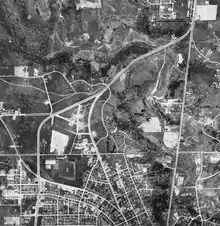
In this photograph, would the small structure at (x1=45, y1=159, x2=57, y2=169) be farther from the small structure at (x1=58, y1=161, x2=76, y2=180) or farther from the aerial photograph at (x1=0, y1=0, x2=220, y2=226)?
the small structure at (x1=58, y1=161, x2=76, y2=180)

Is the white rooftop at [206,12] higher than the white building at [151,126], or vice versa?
the white rooftop at [206,12]

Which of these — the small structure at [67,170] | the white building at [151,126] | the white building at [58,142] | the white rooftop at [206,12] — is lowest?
the small structure at [67,170]

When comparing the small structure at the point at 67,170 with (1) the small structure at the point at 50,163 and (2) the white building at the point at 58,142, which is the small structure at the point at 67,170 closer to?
(1) the small structure at the point at 50,163

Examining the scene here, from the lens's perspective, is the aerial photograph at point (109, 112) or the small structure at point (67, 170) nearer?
the aerial photograph at point (109, 112)

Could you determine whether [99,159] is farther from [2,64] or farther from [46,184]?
[2,64]

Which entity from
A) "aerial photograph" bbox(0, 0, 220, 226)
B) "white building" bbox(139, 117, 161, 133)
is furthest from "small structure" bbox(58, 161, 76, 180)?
"white building" bbox(139, 117, 161, 133)

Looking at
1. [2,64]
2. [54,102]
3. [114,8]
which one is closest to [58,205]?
[54,102]

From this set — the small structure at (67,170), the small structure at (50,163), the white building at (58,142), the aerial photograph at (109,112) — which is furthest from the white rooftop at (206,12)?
the small structure at (50,163)

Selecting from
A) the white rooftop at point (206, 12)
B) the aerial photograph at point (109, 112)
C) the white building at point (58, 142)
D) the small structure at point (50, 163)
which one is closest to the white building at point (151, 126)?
the aerial photograph at point (109, 112)

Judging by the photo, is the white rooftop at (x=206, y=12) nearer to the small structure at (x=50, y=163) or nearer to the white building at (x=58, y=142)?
the white building at (x=58, y=142)
